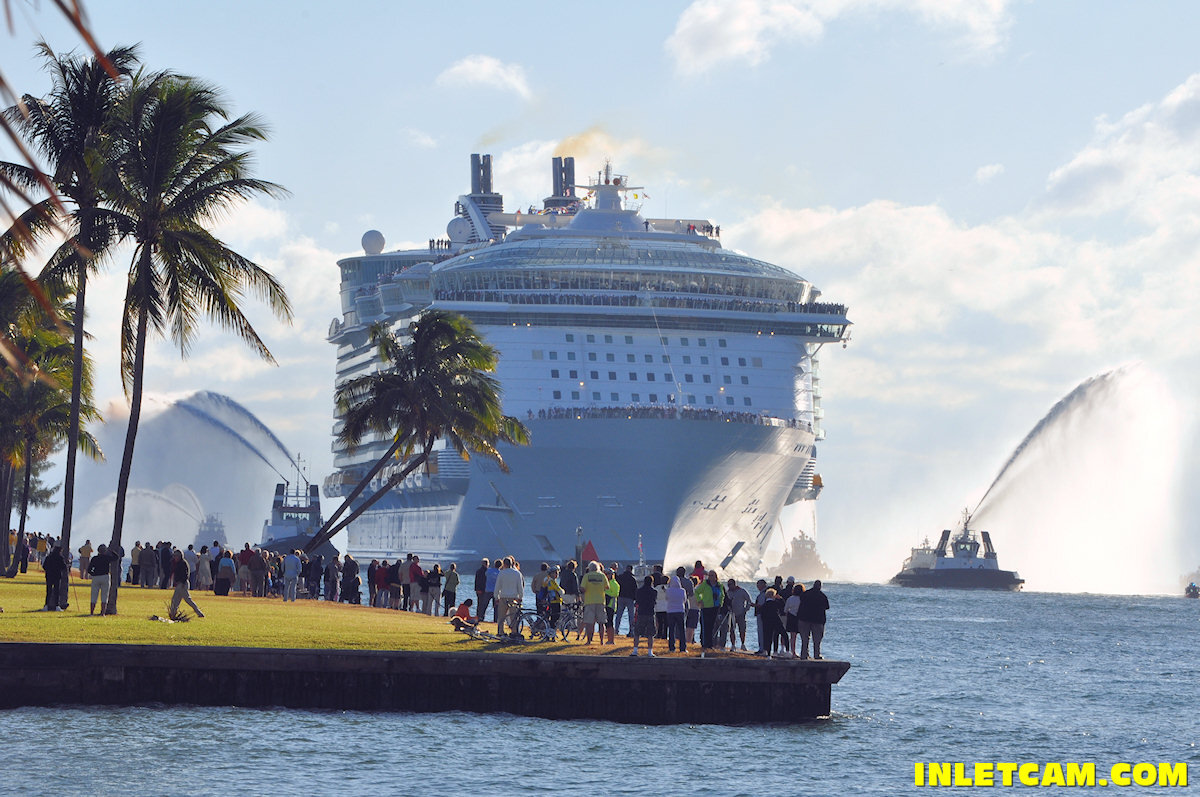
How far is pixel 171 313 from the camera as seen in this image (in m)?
28.1

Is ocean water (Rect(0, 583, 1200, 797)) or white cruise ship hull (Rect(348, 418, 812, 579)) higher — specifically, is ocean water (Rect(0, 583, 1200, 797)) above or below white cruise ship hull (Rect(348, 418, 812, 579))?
below

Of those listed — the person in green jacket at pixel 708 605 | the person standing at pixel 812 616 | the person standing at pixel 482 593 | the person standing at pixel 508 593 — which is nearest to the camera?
the person standing at pixel 812 616

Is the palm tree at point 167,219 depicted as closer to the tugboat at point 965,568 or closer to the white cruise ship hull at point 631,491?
the white cruise ship hull at point 631,491

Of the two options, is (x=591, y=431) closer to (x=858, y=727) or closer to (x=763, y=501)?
(x=763, y=501)

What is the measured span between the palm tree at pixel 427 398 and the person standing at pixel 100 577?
16916 mm

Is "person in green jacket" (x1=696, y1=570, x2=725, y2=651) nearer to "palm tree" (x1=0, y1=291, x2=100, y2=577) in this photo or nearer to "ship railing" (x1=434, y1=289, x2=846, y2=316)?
"palm tree" (x1=0, y1=291, x2=100, y2=577)

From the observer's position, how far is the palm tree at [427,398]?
4628 centimetres

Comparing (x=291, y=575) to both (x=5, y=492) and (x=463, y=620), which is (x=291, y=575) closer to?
(x=463, y=620)

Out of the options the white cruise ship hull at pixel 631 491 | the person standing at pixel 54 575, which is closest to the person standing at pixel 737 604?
the person standing at pixel 54 575

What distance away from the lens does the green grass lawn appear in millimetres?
23516

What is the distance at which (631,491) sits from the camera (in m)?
75.2

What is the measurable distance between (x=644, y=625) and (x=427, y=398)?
22.1 meters

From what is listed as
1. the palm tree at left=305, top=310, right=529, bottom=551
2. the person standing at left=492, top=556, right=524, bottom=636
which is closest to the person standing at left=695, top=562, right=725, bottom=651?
the person standing at left=492, top=556, right=524, bottom=636

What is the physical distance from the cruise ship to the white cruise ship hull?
0.27 feet
